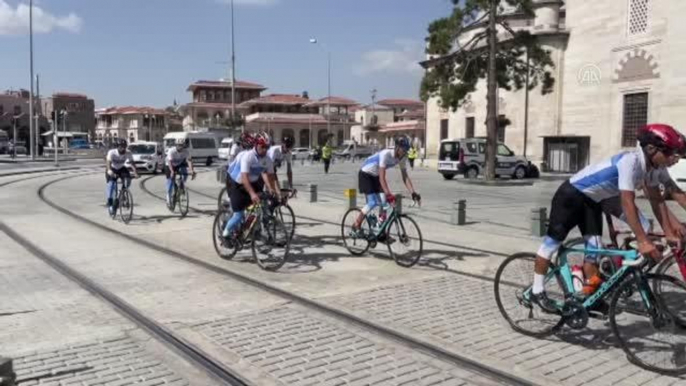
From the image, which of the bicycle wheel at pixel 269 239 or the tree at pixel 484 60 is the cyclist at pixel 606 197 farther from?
the tree at pixel 484 60

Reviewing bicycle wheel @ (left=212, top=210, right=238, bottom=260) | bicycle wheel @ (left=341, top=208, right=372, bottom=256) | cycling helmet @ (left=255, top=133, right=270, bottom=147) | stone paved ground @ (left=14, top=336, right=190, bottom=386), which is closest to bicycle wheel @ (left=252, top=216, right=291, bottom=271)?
bicycle wheel @ (left=212, top=210, right=238, bottom=260)

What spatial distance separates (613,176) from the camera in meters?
5.12

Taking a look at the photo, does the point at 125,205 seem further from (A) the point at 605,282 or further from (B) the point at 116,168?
(A) the point at 605,282

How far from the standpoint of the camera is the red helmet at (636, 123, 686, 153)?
15.2 ft

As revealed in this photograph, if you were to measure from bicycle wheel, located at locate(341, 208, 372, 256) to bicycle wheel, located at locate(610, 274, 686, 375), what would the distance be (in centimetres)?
444

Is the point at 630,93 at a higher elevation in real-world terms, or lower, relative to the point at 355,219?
higher

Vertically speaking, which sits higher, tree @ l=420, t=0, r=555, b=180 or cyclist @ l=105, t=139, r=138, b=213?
tree @ l=420, t=0, r=555, b=180

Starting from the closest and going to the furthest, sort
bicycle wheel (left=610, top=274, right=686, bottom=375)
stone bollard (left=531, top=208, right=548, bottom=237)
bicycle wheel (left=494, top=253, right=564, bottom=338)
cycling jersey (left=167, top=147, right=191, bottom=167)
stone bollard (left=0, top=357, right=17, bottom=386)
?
stone bollard (left=0, top=357, right=17, bottom=386) → bicycle wheel (left=610, top=274, right=686, bottom=375) → bicycle wheel (left=494, top=253, right=564, bottom=338) → stone bollard (left=531, top=208, right=548, bottom=237) → cycling jersey (left=167, top=147, right=191, bottom=167)

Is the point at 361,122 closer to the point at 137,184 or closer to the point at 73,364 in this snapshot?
the point at 137,184

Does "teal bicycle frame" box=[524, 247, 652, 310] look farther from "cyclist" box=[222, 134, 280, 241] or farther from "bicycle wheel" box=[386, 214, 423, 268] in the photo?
"cyclist" box=[222, 134, 280, 241]

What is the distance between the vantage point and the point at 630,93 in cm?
3412

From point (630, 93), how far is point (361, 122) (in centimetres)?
8222

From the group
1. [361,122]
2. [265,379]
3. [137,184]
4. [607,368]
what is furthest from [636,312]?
[361,122]

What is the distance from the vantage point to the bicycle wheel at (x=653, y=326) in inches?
186
